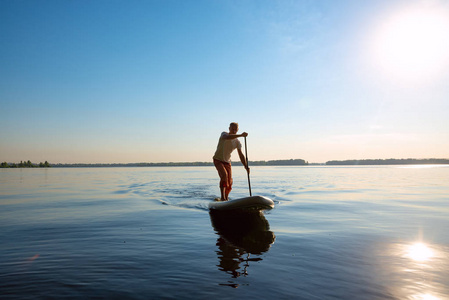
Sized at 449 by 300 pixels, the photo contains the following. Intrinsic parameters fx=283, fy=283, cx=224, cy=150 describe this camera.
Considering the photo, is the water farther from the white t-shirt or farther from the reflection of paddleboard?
the white t-shirt

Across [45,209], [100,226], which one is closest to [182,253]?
[100,226]

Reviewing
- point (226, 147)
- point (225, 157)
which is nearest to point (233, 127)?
point (226, 147)

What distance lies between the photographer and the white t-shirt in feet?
36.6

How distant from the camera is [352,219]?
890 centimetres

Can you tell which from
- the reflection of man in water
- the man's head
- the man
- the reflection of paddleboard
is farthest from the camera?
the man

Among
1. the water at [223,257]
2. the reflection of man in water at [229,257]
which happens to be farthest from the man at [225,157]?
the reflection of man in water at [229,257]

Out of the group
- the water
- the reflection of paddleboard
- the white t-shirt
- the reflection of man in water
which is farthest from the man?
the reflection of man in water

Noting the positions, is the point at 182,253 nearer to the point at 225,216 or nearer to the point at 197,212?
the point at 225,216

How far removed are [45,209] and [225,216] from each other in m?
6.83

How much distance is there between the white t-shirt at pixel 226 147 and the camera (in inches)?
439

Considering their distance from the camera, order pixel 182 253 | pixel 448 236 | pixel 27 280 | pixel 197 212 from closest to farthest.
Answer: pixel 27 280
pixel 182 253
pixel 448 236
pixel 197 212

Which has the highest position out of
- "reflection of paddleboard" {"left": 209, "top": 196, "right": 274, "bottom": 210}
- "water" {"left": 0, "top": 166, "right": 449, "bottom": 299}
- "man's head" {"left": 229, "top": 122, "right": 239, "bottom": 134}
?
"man's head" {"left": 229, "top": 122, "right": 239, "bottom": 134}

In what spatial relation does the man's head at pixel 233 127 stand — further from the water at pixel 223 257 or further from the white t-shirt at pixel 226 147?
the water at pixel 223 257

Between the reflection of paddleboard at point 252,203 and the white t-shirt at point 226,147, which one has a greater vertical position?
the white t-shirt at point 226,147
